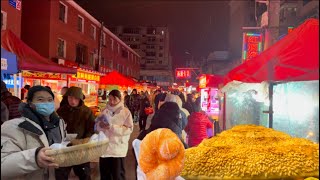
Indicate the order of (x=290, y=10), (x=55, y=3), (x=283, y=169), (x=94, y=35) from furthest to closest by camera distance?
(x=94, y=35)
(x=290, y=10)
(x=55, y=3)
(x=283, y=169)

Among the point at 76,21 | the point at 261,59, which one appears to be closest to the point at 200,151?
the point at 261,59

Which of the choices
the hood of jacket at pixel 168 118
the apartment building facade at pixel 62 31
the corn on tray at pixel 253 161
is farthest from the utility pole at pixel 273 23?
the apartment building facade at pixel 62 31

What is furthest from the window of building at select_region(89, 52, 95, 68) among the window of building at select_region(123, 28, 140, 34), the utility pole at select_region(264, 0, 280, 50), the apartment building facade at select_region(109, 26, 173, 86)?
the window of building at select_region(123, 28, 140, 34)

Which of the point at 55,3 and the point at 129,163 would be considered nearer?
the point at 129,163

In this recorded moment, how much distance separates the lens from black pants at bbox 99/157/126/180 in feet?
19.6

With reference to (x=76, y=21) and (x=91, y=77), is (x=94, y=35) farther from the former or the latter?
(x=91, y=77)

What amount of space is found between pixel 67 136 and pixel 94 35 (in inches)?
1024

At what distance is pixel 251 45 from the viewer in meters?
10.3

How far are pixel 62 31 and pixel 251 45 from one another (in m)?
13.7

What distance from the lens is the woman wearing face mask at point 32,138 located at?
7.04 ft

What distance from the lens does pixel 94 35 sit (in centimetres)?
2853

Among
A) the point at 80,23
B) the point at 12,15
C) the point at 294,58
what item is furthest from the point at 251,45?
the point at 80,23

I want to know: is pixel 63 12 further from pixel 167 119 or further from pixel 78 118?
pixel 167 119

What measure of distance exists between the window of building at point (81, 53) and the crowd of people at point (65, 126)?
1797cm
